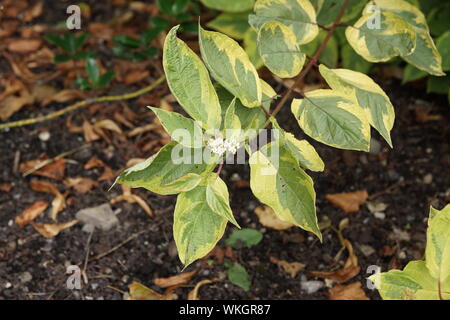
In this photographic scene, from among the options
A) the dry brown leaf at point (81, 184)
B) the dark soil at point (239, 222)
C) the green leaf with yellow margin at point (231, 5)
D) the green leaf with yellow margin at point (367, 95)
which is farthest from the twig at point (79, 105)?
the green leaf with yellow margin at point (367, 95)

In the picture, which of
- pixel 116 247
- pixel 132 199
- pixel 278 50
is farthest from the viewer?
pixel 132 199

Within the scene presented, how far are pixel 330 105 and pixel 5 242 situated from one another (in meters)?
1.04

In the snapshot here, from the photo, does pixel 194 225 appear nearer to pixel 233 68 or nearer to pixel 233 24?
pixel 233 68

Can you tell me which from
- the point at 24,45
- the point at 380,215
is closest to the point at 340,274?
the point at 380,215

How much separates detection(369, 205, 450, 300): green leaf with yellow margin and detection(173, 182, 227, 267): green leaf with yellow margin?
11.9 inches

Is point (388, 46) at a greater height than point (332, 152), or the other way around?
point (388, 46)

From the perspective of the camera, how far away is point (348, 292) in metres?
1.58

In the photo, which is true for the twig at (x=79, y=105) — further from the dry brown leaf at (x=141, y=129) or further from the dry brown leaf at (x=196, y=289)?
the dry brown leaf at (x=196, y=289)

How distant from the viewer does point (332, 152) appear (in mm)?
1921

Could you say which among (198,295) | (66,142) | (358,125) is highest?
(358,125)

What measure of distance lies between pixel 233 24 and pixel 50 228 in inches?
34.9
